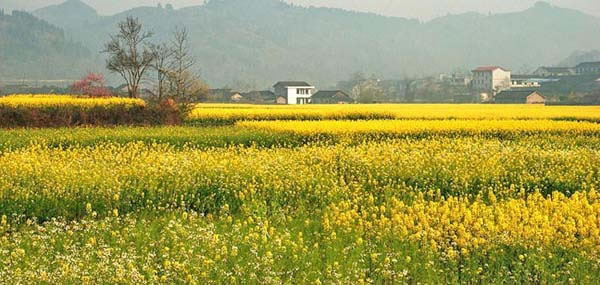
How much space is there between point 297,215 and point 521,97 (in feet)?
264

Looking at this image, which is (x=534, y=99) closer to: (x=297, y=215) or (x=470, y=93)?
(x=470, y=93)

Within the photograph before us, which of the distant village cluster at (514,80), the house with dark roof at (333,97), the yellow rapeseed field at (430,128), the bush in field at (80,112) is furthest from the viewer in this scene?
the distant village cluster at (514,80)

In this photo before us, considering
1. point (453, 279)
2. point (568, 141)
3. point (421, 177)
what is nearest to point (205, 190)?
point (421, 177)

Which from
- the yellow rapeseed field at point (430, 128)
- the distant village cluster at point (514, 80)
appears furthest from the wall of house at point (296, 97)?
the yellow rapeseed field at point (430, 128)

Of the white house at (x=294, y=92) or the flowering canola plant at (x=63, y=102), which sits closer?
the flowering canola plant at (x=63, y=102)

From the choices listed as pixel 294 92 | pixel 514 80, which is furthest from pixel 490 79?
pixel 294 92

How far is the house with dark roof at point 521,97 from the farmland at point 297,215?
2544 inches

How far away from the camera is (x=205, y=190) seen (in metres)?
13.7

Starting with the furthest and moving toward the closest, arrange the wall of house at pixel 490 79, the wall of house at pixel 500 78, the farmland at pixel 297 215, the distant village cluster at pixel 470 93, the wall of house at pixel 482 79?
1. the wall of house at pixel 482 79
2. the wall of house at pixel 490 79
3. the wall of house at pixel 500 78
4. the distant village cluster at pixel 470 93
5. the farmland at pixel 297 215

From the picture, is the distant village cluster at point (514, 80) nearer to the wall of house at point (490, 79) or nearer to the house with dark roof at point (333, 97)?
the wall of house at point (490, 79)

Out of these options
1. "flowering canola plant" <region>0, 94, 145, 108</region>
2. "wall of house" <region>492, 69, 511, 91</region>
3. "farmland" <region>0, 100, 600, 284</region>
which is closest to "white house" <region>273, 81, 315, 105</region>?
"wall of house" <region>492, 69, 511, 91</region>

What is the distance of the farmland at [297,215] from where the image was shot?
795 cm

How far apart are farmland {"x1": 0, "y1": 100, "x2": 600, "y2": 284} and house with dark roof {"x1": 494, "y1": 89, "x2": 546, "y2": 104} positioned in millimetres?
64629

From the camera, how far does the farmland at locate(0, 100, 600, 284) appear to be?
7.95 metres
